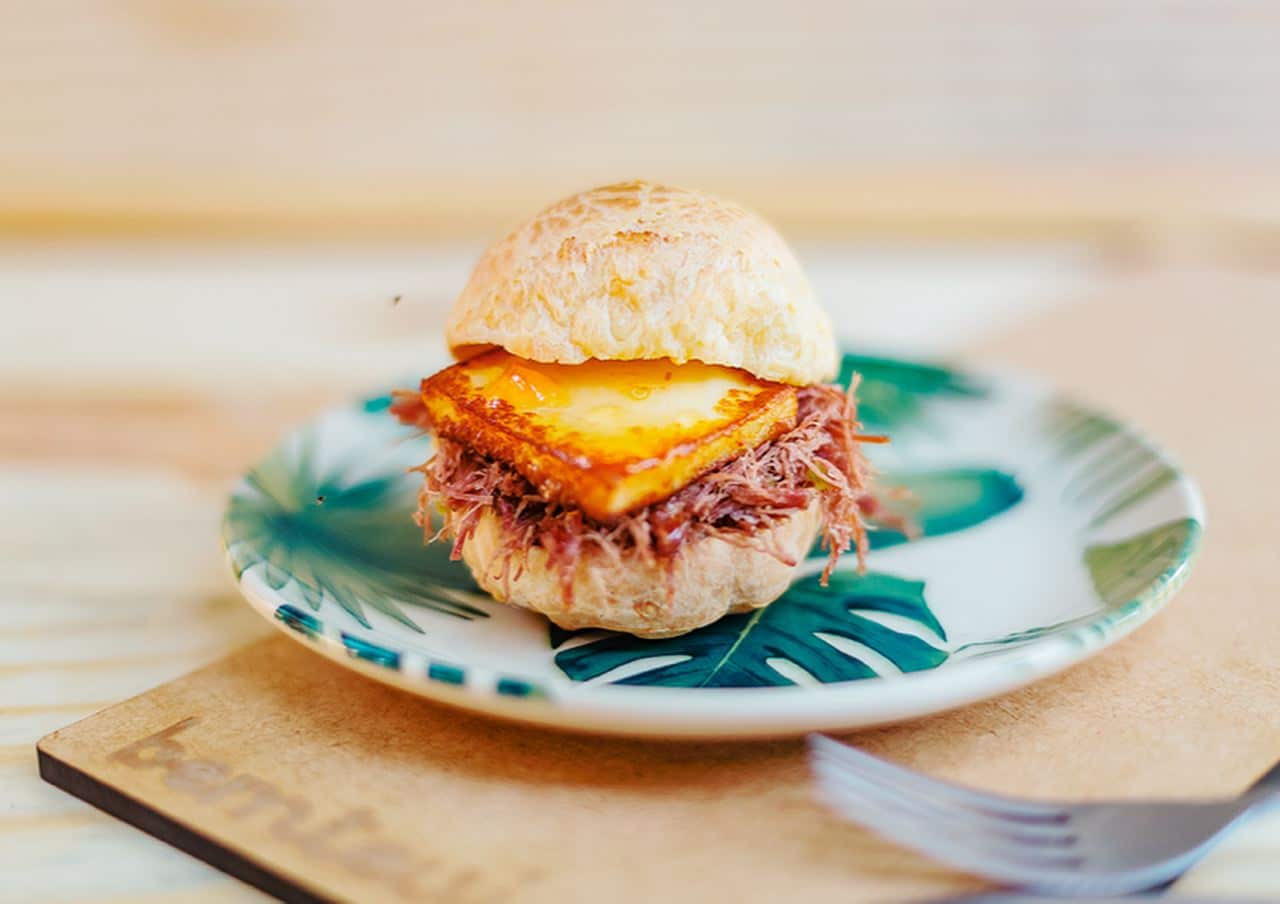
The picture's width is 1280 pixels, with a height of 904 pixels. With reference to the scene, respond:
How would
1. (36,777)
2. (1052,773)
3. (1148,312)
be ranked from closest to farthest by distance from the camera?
(1052,773), (36,777), (1148,312)

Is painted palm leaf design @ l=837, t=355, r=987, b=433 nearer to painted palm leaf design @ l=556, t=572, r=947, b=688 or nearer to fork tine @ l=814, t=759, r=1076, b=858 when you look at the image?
painted palm leaf design @ l=556, t=572, r=947, b=688

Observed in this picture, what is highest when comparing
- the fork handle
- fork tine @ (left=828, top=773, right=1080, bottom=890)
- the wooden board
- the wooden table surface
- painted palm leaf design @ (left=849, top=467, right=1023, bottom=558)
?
painted palm leaf design @ (left=849, top=467, right=1023, bottom=558)

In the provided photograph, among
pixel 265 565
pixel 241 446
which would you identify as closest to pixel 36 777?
pixel 265 565

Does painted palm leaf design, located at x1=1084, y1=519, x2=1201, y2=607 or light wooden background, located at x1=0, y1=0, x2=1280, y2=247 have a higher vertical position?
light wooden background, located at x1=0, y1=0, x2=1280, y2=247

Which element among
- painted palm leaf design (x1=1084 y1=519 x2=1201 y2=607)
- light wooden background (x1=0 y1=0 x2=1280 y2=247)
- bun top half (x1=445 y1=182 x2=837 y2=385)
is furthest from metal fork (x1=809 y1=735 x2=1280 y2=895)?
light wooden background (x1=0 y1=0 x2=1280 y2=247)

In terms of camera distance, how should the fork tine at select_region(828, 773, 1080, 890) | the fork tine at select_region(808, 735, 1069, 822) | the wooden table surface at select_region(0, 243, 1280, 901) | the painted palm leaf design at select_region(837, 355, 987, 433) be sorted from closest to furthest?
1. the fork tine at select_region(828, 773, 1080, 890)
2. the fork tine at select_region(808, 735, 1069, 822)
3. the wooden table surface at select_region(0, 243, 1280, 901)
4. the painted palm leaf design at select_region(837, 355, 987, 433)

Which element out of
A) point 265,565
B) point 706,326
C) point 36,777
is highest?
point 706,326

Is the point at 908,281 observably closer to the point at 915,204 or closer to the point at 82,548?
the point at 915,204

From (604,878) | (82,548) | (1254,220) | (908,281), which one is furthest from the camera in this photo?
(1254,220)
